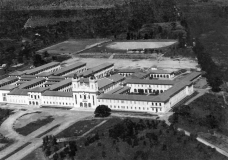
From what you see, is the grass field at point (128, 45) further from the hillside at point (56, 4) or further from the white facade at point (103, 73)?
the hillside at point (56, 4)

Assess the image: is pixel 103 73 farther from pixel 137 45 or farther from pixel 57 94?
pixel 137 45

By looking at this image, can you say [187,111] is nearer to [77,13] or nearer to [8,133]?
[8,133]

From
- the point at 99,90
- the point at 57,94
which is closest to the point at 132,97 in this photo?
the point at 99,90

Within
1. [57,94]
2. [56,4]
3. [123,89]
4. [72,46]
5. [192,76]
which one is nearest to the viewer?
[57,94]

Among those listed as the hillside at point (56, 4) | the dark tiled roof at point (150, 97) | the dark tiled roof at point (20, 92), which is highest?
the hillside at point (56, 4)

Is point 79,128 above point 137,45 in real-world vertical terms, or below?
above

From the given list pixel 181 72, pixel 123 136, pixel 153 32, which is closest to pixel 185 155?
pixel 123 136

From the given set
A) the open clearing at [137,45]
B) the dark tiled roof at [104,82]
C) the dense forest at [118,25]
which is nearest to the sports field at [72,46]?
the dense forest at [118,25]
